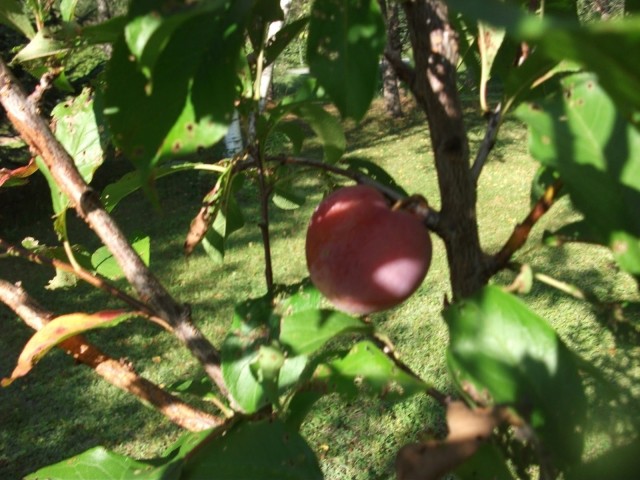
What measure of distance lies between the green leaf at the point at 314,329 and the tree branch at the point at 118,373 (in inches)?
8.4

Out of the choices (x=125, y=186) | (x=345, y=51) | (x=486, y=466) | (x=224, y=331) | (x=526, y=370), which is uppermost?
(x=345, y=51)

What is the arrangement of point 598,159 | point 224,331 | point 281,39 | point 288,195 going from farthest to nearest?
point 224,331
point 288,195
point 281,39
point 598,159

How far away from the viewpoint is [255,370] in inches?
21.8

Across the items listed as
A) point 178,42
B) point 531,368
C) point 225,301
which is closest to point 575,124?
point 531,368

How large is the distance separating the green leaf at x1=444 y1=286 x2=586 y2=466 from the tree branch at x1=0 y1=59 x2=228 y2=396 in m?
0.32

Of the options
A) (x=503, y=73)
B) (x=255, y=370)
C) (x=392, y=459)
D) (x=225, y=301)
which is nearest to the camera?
(x=255, y=370)

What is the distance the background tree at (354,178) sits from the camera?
17.4 inches

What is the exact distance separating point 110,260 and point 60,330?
20 cm

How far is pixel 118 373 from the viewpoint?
0.74 m

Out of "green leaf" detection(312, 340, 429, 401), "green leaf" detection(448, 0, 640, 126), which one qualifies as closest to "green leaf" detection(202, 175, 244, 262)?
"green leaf" detection(312, 340, 429, 401)

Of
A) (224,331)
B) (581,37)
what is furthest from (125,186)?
(224,331)

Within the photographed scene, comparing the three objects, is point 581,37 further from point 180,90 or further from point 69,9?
point 69,9

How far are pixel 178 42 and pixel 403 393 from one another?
14.0 inches

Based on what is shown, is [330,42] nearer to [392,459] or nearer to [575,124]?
[575,124]
